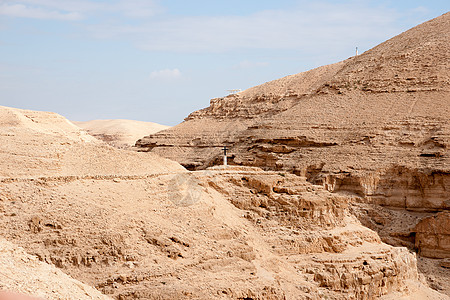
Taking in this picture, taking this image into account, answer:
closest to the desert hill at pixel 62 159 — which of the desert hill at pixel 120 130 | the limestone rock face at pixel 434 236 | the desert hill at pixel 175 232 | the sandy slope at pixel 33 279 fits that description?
the desert hill at pixel 175 232

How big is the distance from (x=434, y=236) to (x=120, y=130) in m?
72.2

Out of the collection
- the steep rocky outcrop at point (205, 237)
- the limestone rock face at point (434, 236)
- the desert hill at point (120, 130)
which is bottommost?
the limestone rock face at point (434, 236)

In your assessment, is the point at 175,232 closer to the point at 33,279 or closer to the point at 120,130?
the point at 33,279

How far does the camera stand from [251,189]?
75.6ft

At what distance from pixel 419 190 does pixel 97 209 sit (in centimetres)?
2244

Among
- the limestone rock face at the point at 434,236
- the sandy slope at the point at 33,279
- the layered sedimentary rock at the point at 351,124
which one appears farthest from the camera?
the layered sedimentary rock at the point at 351,124

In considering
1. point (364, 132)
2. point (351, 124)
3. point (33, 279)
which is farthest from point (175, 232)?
point (351, 124)

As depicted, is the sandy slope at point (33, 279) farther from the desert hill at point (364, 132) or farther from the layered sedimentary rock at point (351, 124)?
the layered sedimentary rock at point (351, 124)

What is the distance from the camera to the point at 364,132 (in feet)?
132

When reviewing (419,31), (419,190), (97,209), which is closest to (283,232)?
(97,209)

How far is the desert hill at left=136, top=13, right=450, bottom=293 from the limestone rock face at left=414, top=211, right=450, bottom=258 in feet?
0.16

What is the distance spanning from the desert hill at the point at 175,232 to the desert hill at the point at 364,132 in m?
10.2

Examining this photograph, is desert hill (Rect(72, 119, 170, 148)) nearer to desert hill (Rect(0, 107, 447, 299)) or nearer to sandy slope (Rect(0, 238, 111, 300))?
desert hill (Rect(0, 107, 447, 299))

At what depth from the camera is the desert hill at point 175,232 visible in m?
15.6
